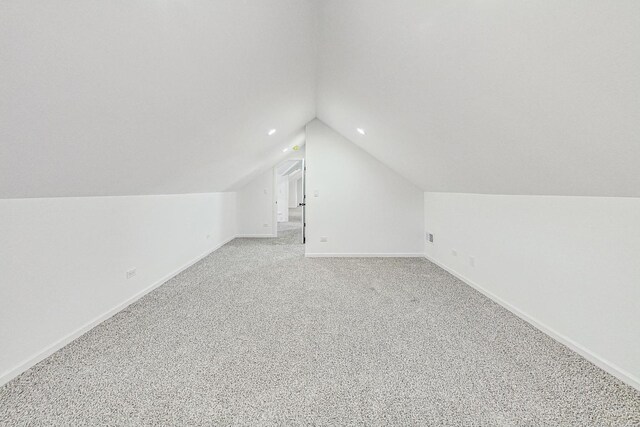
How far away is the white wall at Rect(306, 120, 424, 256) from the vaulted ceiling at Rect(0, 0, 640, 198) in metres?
2.07

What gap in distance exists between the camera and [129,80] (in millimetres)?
1342

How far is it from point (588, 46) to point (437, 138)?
148 cm

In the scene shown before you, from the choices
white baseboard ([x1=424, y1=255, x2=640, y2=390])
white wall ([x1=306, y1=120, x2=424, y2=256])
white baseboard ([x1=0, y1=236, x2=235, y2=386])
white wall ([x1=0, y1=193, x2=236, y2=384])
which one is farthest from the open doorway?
white baseboard ([x1=424, y1=255, x2=640, y2=390])

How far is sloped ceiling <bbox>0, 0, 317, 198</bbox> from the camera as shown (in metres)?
0.98

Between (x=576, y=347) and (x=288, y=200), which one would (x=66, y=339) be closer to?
(x=576, y=347)

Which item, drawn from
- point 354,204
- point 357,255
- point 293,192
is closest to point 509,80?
point 354,204

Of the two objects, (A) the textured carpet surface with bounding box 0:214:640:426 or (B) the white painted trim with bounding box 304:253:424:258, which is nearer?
(A) the textured carpet surface with bounding box 0:214:640:426

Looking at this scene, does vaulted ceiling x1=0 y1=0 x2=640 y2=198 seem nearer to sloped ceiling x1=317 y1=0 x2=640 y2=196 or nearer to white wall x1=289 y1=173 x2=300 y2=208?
sloped ceiling x1=317 y1=0 x2=640 y2=196

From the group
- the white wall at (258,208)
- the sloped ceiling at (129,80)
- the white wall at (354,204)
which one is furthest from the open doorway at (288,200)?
the sloped ceiling at (129,80)

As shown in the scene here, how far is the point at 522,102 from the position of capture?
1354mm

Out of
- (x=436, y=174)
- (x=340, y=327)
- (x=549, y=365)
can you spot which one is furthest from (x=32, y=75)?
(x=436, y=174)

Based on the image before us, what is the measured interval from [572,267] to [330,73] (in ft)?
8.62

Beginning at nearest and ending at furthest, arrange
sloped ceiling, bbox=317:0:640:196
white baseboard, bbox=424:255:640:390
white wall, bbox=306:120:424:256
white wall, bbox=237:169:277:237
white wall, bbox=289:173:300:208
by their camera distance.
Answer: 1. sloped ceiling, bbox=317:0:640:196
2. white baseboard, bbox=424:255:640:390
3. white wall, bbox=306:120:424:256
4. white wall, bbox=237:169:277:237
5. white wall, bbox=289:173:300:208

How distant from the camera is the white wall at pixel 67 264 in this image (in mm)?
1680
